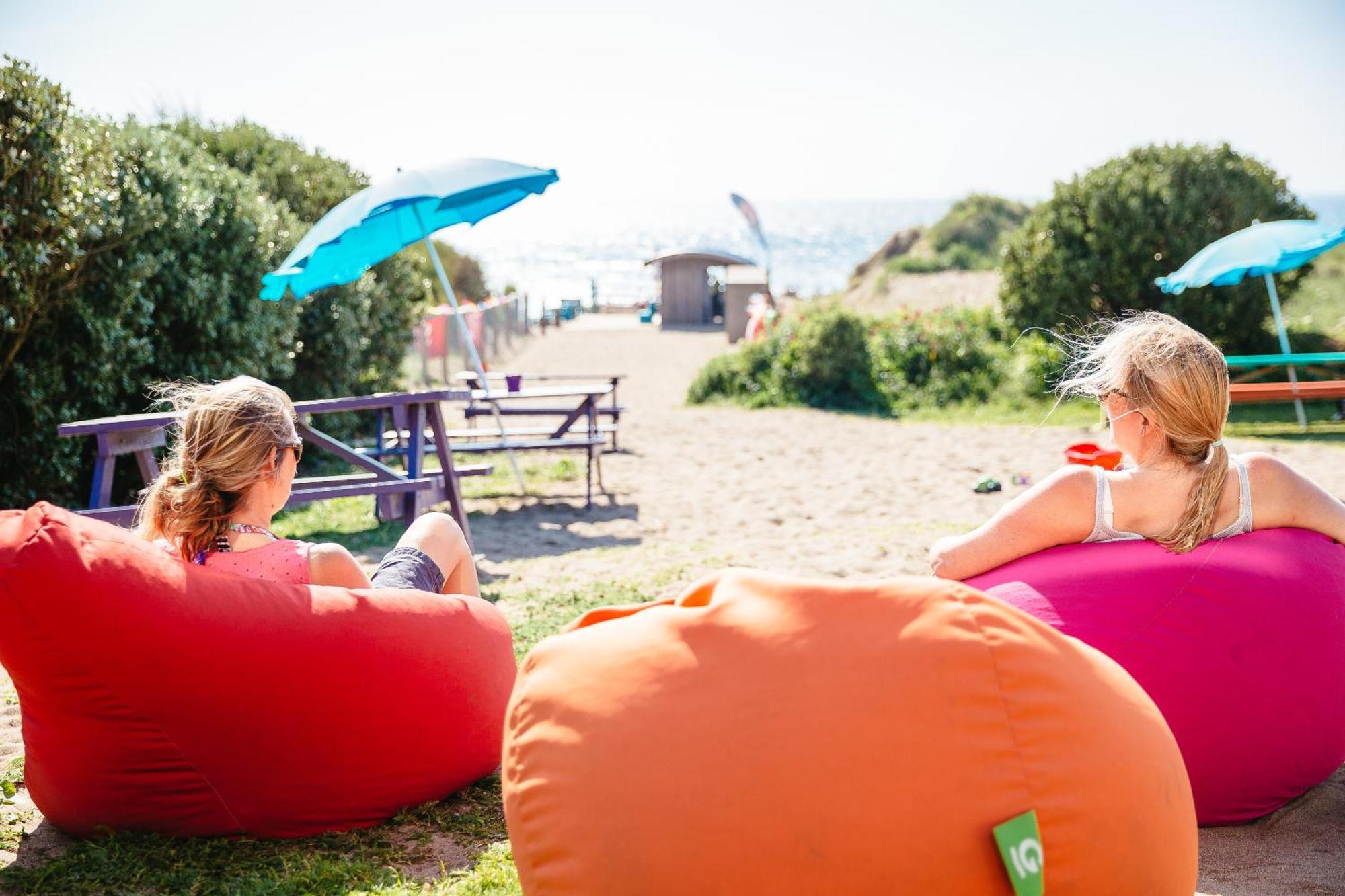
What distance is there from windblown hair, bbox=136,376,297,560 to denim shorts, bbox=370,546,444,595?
1.69 feet

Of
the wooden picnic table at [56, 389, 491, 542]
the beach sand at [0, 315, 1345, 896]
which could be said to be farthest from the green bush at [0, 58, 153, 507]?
the beach sand at [0, 315, 1345, 896]

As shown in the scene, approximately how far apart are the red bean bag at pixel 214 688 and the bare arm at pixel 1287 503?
7.79 feet

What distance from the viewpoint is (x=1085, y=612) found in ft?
10.0

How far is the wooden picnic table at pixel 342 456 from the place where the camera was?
601cm

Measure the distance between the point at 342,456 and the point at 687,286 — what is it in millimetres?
23881

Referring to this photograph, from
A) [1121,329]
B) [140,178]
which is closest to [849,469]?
[140,178]

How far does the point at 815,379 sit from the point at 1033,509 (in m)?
12.0

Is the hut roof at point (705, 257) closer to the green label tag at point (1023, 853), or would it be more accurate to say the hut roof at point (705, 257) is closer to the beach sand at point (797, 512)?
the beach sand at point (797, 512)

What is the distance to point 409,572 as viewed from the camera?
3.62 metres

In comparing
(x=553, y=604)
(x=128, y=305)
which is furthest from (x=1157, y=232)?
(x=128, y=305)

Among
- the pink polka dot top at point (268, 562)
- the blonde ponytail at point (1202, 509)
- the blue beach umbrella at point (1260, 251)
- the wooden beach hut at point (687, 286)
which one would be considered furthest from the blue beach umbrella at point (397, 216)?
the wooden beach hut at point (687, 286)

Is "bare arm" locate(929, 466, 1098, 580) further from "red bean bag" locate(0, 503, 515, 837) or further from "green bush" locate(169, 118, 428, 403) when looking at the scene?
"green bush" locate(169, 118, 428, 403)

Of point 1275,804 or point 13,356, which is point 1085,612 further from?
point 13,356

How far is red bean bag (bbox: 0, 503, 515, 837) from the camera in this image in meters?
2.90
